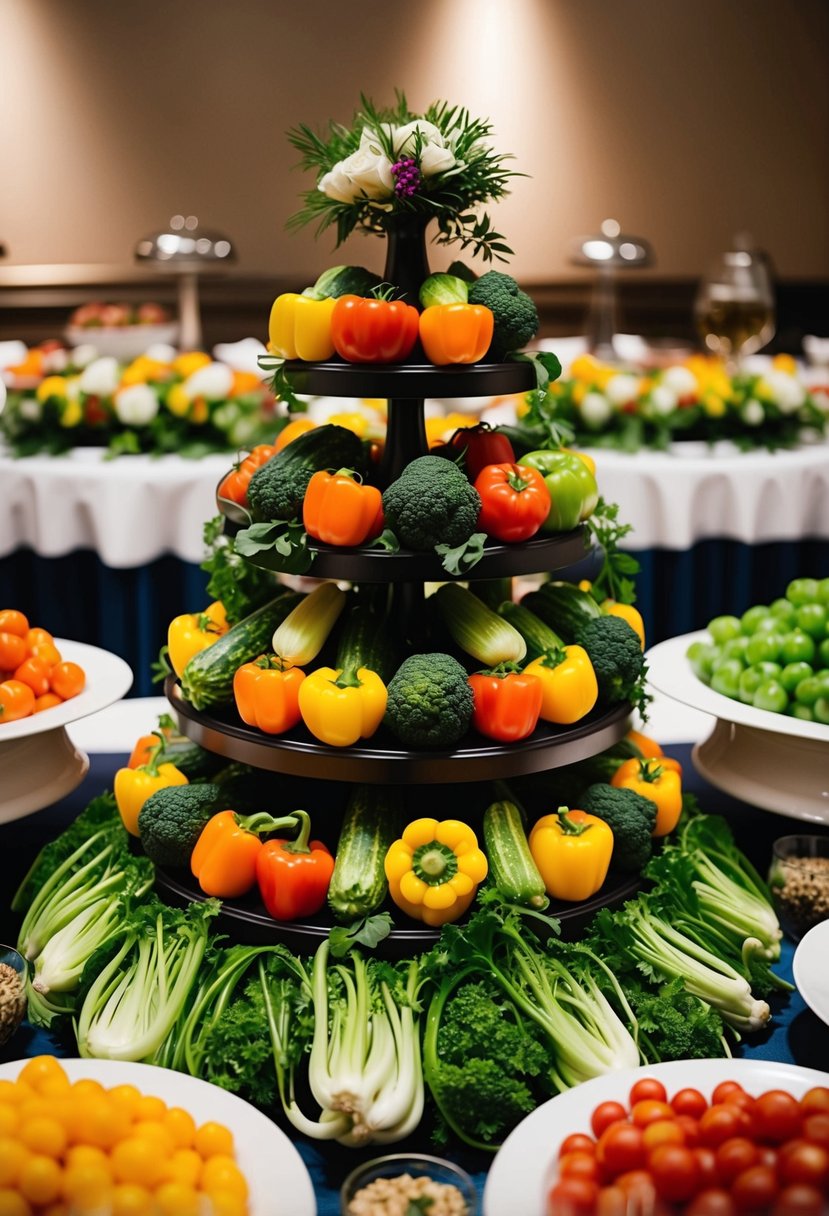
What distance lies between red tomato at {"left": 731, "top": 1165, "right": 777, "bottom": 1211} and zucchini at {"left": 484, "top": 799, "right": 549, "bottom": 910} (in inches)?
23.6

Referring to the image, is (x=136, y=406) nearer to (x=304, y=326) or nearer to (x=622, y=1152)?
(x=304, y=326)

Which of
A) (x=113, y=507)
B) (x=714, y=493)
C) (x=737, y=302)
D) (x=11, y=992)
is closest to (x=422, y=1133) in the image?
(x=11, y=992)

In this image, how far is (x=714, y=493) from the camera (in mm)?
4652

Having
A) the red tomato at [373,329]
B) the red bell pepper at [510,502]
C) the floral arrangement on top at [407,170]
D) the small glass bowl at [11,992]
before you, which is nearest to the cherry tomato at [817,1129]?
the red bell pepper at [510,502]

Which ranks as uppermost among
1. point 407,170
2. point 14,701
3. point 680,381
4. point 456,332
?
point 407,170

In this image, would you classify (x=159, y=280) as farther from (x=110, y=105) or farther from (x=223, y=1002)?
(x=223, y=1002)

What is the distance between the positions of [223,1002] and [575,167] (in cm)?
767

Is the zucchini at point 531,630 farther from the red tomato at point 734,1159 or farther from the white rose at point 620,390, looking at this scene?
the white rose at point 620,390

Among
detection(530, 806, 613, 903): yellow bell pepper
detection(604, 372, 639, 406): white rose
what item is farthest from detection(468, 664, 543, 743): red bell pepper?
detection(604, 372, 639, 406): white rose

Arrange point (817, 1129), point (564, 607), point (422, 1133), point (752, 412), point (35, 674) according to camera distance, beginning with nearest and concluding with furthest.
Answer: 1. point (817, 1129)
2. point (422, 1133)
3. point (564, 607)
4. point (35, 674)
5. point (752, 412)

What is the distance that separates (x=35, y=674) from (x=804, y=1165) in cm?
150

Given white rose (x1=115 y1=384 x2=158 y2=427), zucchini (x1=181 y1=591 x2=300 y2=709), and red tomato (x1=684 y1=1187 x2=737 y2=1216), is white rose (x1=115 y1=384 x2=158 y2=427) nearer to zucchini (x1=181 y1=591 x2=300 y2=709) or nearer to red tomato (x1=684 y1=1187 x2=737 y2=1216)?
zucchini (x1=181 y1=591 x2=300 y2=709)

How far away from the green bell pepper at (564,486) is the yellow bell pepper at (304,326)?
14.1 inches

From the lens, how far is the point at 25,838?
228 centimetres
